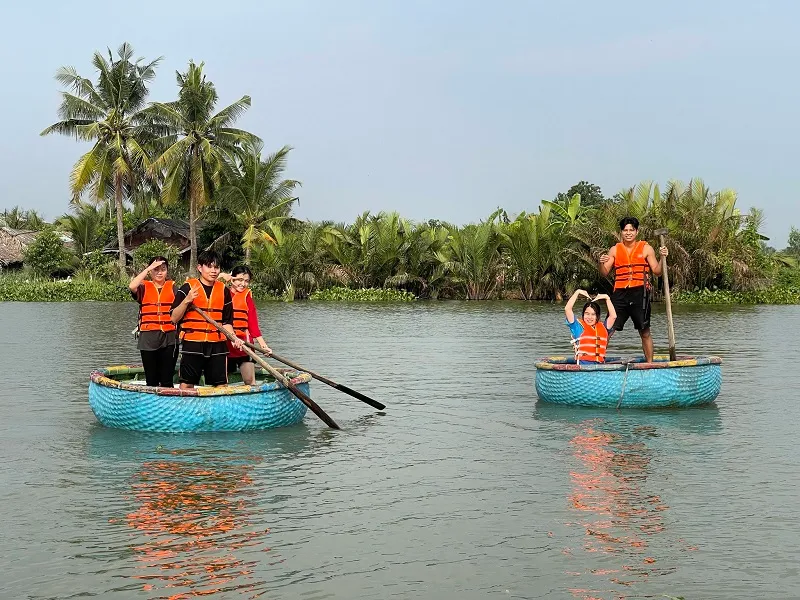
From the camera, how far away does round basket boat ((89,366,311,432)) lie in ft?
30.2

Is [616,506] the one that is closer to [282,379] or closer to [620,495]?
[620,495]

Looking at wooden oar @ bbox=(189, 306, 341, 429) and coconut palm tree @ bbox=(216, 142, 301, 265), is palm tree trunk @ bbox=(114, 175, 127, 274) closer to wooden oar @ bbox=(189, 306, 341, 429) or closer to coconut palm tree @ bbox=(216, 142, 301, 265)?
coconut palm tree @ bbox=(216, 142, 301, 265)

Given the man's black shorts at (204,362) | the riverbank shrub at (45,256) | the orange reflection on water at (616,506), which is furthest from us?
the riverbank shrub at (45,256)

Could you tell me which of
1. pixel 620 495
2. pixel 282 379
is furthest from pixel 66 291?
pixel 620 495

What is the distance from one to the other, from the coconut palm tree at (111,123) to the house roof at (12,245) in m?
9.48

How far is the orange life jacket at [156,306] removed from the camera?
9.58 metres

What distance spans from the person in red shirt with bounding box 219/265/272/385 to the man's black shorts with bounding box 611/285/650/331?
4096 mm

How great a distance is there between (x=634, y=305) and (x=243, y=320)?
4.39 meters

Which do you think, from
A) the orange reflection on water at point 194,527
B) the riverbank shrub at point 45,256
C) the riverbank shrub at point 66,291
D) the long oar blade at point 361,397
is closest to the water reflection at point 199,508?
the orange reflection on water at point 194,527

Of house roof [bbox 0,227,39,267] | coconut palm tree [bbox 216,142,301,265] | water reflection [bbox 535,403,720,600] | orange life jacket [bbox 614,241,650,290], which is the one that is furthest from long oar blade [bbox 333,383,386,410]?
house roof [bbox 0,227,39,267]

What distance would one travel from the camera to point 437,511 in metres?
6.89

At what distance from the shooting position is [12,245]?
52.0 meters

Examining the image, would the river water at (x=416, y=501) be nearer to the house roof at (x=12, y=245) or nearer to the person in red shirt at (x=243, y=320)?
the person in red shirt at (x=243, y=320)

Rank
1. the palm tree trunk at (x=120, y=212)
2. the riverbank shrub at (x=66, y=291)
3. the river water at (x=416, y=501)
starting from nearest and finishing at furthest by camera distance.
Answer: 1. the river water at (x=416, y=501)
2. the riverbank shrub at (x=66, y=291)
3. the palm tree trunk at (x=120, y=212)
